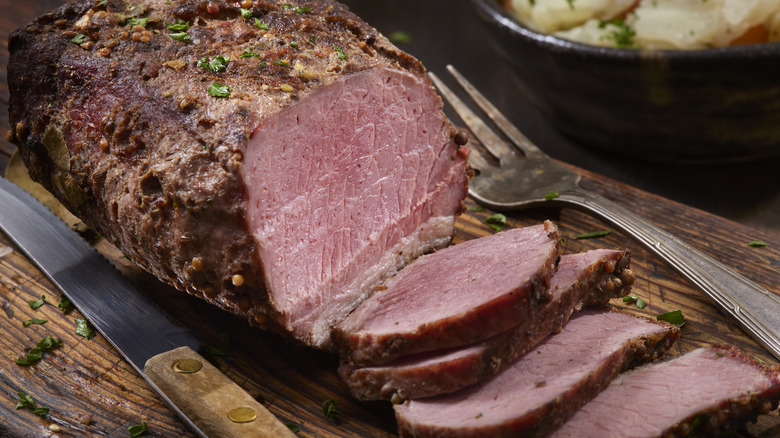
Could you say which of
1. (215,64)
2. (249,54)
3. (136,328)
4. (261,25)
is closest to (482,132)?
(261,25)

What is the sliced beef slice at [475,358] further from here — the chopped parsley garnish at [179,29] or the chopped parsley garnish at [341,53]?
the chopped parsley garnish at [179,29]

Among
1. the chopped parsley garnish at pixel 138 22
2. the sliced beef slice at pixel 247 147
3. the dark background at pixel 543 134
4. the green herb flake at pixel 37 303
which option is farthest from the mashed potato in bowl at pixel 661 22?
the green herb flake at pixel 37 303

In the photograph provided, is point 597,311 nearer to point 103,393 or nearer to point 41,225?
point 103,393

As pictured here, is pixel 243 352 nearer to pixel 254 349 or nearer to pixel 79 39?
pixel 254 349

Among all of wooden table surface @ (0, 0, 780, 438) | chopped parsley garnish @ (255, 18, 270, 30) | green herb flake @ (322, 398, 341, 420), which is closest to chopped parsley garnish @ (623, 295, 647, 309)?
wooden table surface @ (0, 0, 780, 438)

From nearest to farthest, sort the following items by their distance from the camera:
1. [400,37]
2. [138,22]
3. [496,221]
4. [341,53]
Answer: [341,53] < [138,22] < [496,221] < [400,37]

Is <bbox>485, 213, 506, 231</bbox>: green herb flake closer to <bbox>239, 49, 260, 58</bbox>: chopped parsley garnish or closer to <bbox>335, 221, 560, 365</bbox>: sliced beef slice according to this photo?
<bbox>335, 221, 560, 365</bbox>: sliced beef slice
